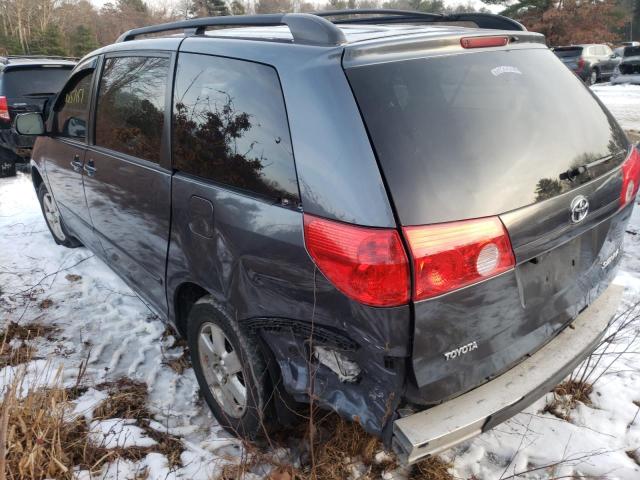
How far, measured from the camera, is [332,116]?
167 centimetres

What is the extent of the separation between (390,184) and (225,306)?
105cm

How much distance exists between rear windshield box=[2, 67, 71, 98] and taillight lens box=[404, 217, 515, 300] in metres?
7.82

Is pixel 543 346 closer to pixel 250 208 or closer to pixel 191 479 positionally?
pixel 250 208

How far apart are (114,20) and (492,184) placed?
136 feet

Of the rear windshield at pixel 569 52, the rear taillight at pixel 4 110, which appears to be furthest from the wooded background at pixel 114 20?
the rear taillight at pixel 4 110

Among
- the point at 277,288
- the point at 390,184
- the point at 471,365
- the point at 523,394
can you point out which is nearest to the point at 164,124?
the point at 277,288

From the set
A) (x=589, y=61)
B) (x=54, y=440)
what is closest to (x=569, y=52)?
(x=589, y=61)

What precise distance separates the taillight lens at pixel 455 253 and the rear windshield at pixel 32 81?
7.82m

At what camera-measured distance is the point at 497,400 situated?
1787 millimetres

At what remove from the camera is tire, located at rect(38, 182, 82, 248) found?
15.2ft

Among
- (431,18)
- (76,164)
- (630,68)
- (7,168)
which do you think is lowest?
(7,168)

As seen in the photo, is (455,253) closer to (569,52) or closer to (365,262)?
(365,262)

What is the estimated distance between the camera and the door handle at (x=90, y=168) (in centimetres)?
326

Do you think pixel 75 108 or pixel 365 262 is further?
pixel 75 108
